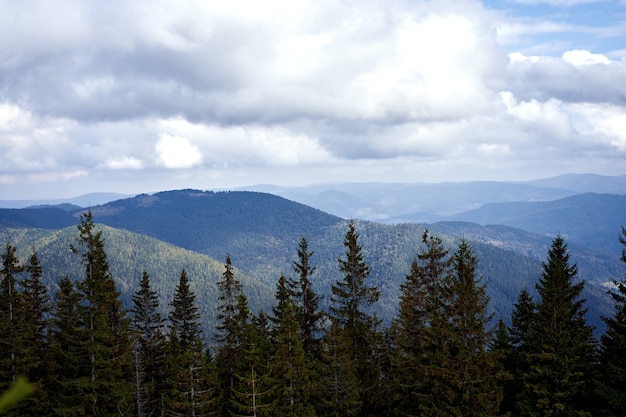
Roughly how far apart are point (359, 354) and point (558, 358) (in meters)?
15.6

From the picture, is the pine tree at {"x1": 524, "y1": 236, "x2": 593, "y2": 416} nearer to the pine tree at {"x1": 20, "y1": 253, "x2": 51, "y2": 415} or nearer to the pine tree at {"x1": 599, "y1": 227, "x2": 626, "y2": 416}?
the pine tree at {"x1": 599, "y1": 227, "x2": 626, "y2": 416}

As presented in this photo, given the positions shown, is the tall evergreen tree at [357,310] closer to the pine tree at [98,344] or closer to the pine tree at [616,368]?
the pine tree at [616,368]

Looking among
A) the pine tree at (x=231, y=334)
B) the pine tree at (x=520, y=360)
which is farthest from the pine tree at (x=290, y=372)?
the pine tree at (x=520, y=360)

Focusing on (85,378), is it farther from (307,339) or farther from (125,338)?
(307,339)

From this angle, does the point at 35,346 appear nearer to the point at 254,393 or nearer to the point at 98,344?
the point at 98,344

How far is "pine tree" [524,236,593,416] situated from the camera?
93.4 ft

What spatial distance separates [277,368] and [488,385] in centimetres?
1370

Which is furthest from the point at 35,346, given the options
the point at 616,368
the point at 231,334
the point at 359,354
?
the point at 616,368

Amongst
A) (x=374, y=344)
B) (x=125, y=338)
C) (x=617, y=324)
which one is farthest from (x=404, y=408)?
(x=125, y=338)

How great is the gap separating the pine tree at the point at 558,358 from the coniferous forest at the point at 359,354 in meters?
0.09

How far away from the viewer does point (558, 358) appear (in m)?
28.5

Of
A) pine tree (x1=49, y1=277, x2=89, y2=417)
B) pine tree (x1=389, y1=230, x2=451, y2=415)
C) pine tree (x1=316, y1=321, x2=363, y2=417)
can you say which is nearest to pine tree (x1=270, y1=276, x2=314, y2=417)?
pine tree (x1=316, y1=321, x2=363, y2=417)

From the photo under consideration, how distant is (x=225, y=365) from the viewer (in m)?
43.2

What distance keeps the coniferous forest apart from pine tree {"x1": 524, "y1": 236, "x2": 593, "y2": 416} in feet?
0.29
